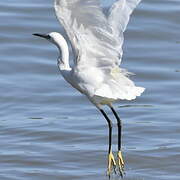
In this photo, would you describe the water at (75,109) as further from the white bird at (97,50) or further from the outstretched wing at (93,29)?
the outstretched wing at (93,29)

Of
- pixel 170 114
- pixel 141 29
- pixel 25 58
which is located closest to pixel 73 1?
pixel 170 114

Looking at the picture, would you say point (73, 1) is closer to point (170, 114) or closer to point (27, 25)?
point (170, 114)

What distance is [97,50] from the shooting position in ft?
29.7

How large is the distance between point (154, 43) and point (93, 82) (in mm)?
5673

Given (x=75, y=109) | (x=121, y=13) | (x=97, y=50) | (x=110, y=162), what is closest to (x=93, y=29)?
(x=97, y=50)

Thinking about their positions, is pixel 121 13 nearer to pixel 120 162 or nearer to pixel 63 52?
pixel 63 52

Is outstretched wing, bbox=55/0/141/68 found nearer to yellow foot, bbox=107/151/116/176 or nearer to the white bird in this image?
the white bird

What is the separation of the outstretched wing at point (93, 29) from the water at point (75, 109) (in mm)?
1476

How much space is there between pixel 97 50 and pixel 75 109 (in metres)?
3.17

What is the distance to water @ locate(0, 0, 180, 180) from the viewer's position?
34.0 ft

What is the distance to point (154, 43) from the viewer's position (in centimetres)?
1480

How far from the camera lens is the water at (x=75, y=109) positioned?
10367 millimetres

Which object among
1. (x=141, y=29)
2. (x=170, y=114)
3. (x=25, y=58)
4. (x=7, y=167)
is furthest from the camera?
(x=141, y=29)

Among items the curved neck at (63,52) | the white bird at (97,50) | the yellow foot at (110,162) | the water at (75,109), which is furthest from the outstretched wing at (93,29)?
the water at (75,109)
